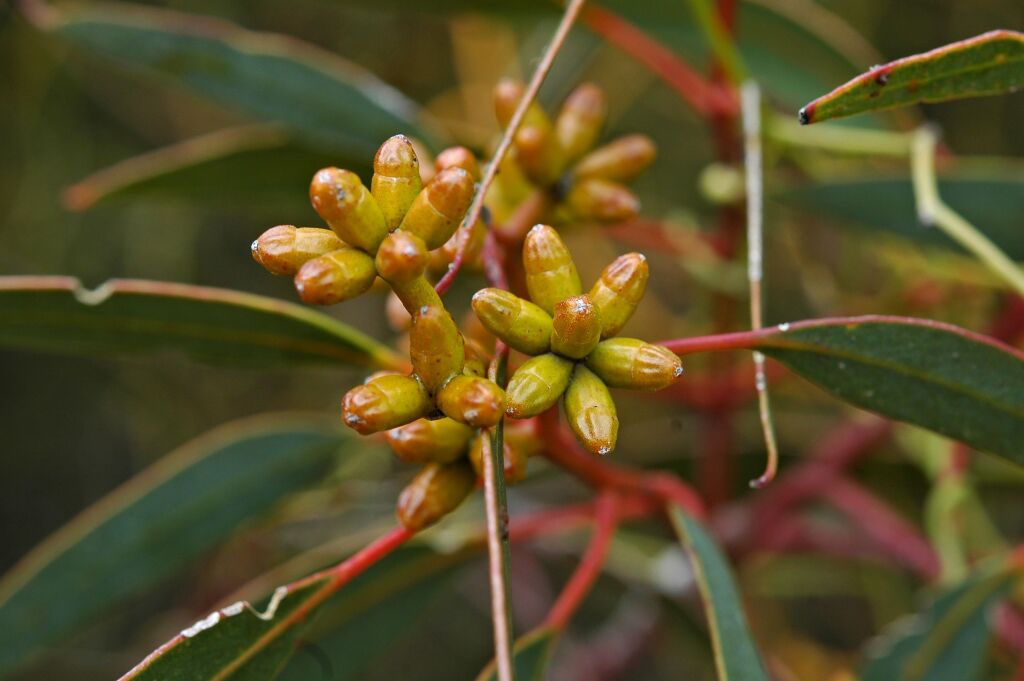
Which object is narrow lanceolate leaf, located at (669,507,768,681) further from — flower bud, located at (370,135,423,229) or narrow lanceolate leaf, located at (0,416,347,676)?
narrow lanceolate leaf, located at (0,416,347,676)

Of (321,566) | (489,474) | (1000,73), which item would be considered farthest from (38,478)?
(1000,73)

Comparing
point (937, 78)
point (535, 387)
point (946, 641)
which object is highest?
point (937, 78)

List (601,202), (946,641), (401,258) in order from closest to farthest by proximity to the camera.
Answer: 1. (401,258)
2. (601,202)
3. (946,641)

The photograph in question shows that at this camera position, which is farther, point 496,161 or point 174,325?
point 174,325

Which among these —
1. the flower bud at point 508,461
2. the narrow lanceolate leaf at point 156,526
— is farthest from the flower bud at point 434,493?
the narrow lanceolate leaf at point 156,526

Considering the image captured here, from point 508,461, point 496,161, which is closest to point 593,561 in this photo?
point 508,461

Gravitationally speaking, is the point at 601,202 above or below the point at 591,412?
above

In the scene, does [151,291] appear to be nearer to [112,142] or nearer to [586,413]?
[586,413]

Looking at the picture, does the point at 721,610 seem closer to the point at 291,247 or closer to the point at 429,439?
the point at 429,439
